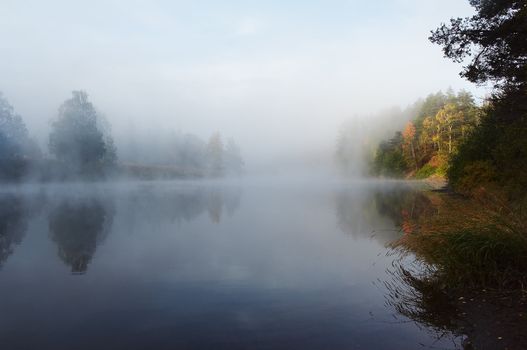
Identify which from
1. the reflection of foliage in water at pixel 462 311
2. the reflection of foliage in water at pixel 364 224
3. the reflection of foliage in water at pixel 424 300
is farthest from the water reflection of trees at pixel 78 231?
the reflection of foliage in water at pixel 364 224

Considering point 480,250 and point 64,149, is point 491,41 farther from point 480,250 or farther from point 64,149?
point 64,149

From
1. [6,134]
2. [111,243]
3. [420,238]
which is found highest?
[6,134]

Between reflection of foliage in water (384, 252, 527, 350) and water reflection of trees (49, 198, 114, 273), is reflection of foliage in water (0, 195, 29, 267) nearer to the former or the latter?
water reflection of trees (49, 198, 114, 273)

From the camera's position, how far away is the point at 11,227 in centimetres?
1952

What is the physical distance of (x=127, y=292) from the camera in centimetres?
945

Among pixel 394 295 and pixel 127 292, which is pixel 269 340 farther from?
pixel 127 292

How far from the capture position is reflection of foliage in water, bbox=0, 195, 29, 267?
47.8 feet

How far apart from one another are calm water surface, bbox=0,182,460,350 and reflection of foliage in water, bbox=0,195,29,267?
3.5 inches

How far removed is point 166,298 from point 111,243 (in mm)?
7492

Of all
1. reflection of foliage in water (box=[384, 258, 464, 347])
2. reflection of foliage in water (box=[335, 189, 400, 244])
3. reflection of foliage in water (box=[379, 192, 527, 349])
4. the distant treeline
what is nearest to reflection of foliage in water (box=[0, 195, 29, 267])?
reflection of foliage in water (box=[384, 258, 464, 347])

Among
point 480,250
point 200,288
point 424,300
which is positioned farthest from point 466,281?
point 200,288

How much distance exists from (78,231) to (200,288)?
1065cm

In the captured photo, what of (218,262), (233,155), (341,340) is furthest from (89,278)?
(233,155)

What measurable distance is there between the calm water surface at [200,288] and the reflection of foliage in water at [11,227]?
0.29ft
